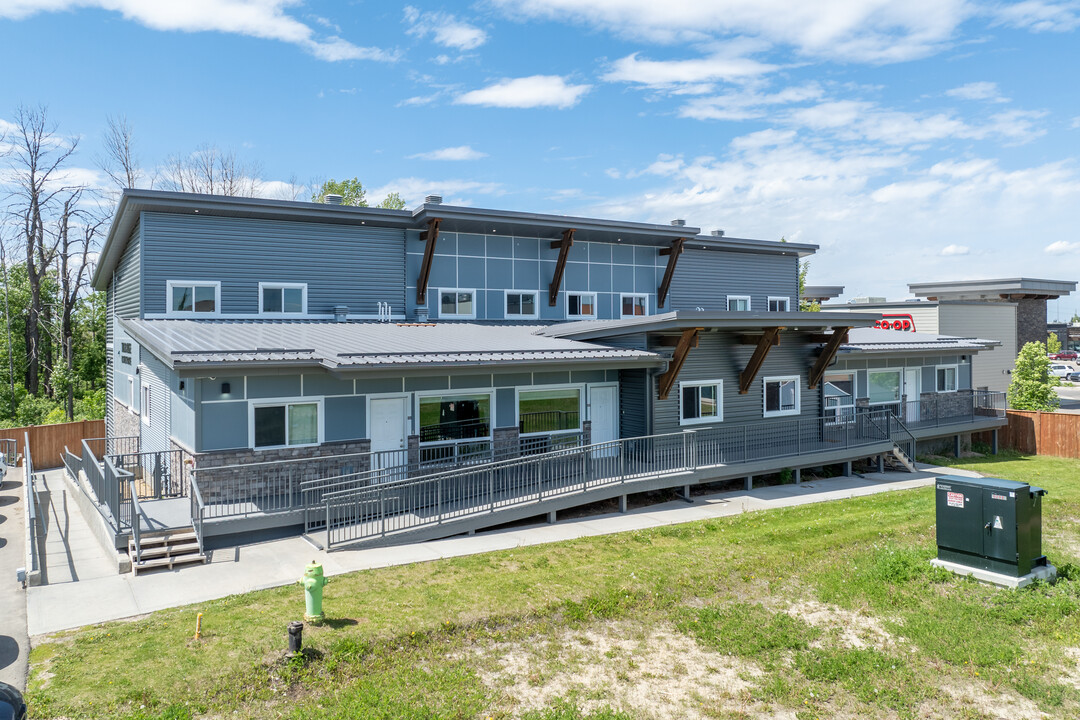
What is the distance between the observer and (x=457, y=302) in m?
22.4

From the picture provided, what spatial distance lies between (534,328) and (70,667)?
52.4 feet

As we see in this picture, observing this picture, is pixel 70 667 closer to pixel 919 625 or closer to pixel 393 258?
pixel 919 625

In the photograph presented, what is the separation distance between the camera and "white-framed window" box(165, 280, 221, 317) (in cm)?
1844

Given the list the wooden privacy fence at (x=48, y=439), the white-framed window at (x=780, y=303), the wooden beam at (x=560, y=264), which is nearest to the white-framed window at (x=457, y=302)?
the wooden beam at (x=560, y=264)

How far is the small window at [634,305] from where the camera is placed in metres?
25.2

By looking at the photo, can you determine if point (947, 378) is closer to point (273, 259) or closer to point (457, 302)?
point (457, 302)

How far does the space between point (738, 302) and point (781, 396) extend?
7.33 m

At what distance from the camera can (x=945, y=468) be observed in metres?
22.5

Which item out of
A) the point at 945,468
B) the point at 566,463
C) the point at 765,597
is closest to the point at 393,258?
the point at 566,463

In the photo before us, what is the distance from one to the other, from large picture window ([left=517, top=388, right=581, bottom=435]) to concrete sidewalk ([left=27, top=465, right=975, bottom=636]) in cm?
303

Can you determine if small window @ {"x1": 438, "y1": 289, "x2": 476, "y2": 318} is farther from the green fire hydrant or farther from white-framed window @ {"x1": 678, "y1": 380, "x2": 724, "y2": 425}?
the green fire hydrant

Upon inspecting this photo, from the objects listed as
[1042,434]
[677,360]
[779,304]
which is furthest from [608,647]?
[1042,434]

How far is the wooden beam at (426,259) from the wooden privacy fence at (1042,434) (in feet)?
75.6

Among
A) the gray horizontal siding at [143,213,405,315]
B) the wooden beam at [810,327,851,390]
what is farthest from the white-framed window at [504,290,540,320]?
the wooden beam at [810,327,851,390]
